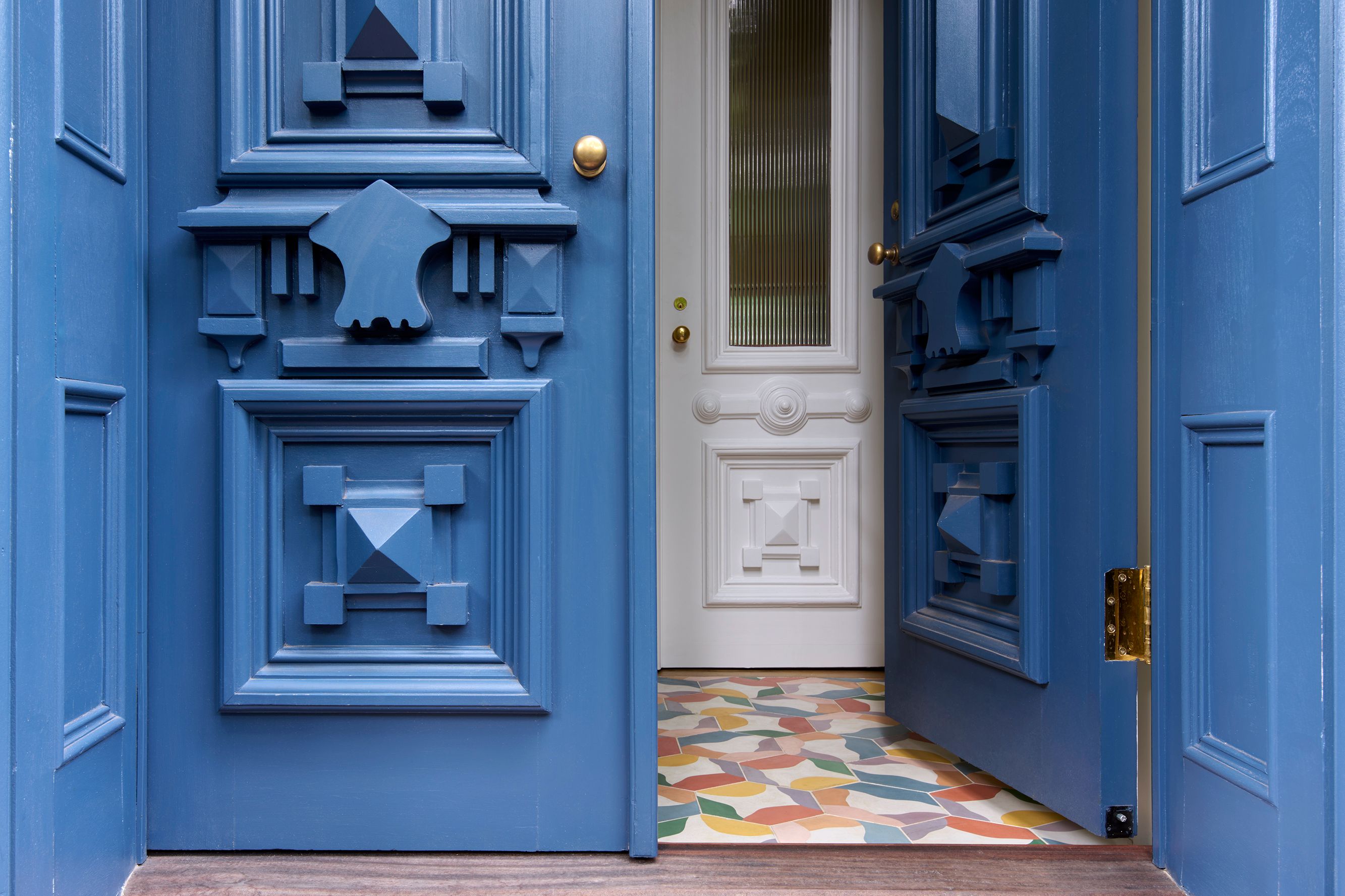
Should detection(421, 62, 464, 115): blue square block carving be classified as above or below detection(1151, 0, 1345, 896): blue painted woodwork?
above

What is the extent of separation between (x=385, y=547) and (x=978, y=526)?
881 mm

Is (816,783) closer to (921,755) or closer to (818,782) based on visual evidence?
(818,782)

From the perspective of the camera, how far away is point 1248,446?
91cm

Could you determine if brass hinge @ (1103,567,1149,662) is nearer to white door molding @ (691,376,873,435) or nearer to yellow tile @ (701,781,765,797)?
yellow tile @ (701,781,765,797)

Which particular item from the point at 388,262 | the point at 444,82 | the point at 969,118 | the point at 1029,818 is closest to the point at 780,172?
the point at 969,118

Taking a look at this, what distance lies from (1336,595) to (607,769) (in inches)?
32.2

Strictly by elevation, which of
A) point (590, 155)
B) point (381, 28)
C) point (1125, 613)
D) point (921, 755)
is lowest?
point (921, 755)

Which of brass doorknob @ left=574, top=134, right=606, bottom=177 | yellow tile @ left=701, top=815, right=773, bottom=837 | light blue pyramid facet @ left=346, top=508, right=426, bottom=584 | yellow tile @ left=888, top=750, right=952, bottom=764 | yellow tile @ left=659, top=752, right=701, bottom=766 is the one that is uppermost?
brass doorknob @ left=574, top=134, right=606, bottom=177

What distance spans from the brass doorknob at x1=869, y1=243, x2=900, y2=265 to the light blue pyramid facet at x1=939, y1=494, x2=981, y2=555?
0.48m

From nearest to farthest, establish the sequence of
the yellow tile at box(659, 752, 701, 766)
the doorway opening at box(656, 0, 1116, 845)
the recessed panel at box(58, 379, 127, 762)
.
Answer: the recessed panel at box(58, 379, 127, 762)
the yellow tile at box(659, 752, 701, 766)
the doorway opening at box(656, 0, 1116, 845)

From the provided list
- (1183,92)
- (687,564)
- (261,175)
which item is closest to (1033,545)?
(1183,92)

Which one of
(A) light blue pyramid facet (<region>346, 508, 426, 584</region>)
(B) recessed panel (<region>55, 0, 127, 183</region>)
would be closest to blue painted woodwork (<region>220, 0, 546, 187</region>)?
(B) recessed panel (<region>55, 0, 127, 183</region>)

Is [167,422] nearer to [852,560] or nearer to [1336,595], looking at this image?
[1336,595]

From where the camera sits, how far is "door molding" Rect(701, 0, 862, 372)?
6.62 ft
